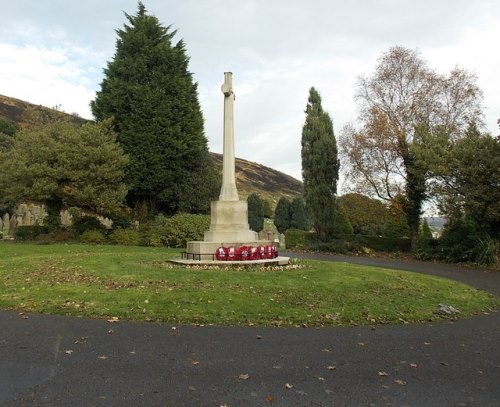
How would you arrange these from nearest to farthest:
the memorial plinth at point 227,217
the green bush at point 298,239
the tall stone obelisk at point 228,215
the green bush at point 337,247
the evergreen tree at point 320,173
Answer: the memorial plinth at point 227,217
the tall stone obelisk at point 228,215
the green bush at point 337,247
the evergreen tree at point 320,173
the green bush at point 298,239

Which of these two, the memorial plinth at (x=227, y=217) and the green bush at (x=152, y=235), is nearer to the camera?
the memorial plinth at (x=227, y=217)

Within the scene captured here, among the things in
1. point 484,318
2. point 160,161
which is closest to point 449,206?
point 484,318

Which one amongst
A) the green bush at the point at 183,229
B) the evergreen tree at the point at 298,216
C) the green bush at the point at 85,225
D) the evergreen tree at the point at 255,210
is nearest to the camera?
the green bush at the point at 183,229

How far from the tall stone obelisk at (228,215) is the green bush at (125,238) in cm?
870

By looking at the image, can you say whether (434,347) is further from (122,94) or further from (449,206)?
(122,94)

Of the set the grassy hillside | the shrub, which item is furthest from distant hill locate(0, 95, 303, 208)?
the shrub

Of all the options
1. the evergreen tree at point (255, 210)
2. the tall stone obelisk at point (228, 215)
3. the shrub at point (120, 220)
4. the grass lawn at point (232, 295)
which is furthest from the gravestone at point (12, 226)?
the evergreen tree at point (255, 210)

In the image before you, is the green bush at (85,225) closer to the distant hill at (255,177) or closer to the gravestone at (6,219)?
the gravestone at (6,219)

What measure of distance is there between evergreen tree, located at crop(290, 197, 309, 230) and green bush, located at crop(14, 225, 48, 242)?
3336 centimetres

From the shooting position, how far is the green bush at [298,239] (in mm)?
28609

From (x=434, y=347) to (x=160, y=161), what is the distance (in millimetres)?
24055

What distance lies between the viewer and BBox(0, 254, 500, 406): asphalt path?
Result: 4.32 meters

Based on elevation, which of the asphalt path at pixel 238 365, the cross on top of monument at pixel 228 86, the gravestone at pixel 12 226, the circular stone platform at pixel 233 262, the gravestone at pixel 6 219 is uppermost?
the cross on top of monument at pixel 228 86

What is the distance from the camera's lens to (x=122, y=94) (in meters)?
28.8
